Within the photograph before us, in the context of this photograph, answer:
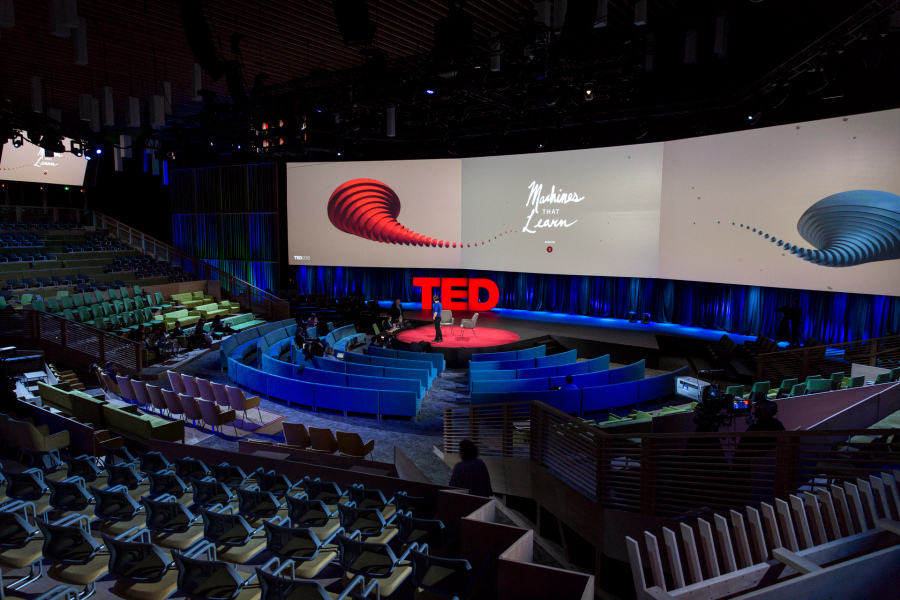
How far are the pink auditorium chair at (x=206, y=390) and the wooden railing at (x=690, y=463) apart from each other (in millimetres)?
6213

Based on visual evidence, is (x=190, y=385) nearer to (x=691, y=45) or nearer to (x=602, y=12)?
(x=602, y=12)

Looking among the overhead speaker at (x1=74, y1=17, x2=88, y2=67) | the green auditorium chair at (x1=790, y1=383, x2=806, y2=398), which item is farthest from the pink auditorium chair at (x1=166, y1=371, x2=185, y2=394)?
the green auditorium chair at (x1=790, y1=383, x2=806, y2=398)

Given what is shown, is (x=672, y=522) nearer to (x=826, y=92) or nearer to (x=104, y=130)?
(x=826, y=92)

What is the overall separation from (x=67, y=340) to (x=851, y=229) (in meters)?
18.1

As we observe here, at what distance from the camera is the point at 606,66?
38.1ft

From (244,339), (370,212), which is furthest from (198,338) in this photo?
(370,212)

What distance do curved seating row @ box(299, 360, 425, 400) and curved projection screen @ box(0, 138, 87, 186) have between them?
16.1 metres

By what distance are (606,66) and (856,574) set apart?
10659 mm

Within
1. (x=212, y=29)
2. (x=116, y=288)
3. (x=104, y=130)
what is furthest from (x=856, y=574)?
(x=104, y=130)

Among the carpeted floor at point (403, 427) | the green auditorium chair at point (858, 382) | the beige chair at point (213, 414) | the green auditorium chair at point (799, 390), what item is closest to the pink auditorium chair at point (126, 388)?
the carpeted floor at point (403, 427)

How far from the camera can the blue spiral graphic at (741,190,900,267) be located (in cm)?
1195

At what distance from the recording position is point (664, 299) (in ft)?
61.2

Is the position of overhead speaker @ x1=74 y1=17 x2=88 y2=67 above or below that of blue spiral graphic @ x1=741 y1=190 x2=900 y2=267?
above

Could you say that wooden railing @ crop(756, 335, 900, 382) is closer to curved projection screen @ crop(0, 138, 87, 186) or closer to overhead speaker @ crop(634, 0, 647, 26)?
overhead speaker @ crop(634, 0, 647, 26)
